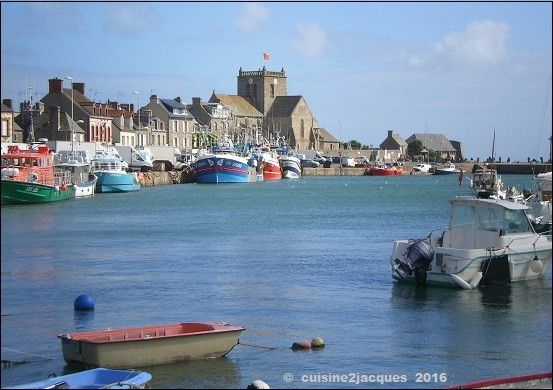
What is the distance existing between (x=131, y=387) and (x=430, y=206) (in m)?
64.4

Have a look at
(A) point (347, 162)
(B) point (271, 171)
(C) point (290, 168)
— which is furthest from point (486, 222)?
(A) point (347, 162)

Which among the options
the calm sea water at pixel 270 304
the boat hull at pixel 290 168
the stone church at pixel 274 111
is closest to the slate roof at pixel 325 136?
the stone church at pixel 274 111

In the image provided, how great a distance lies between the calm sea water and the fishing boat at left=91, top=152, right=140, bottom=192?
3215 cm

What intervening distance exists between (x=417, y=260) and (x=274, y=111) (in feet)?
500

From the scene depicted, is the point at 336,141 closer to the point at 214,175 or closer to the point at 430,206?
the point at 214,175

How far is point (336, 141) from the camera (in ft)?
633

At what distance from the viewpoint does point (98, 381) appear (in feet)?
55.6

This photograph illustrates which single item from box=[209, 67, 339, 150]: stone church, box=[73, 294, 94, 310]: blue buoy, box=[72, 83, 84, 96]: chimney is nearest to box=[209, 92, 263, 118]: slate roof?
box=[209, 67, 339, 150]: stone church

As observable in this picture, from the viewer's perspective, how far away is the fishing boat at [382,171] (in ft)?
568

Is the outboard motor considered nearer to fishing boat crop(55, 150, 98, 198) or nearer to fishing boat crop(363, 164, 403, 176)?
fishing boat crop(55, 150, 98, 198)

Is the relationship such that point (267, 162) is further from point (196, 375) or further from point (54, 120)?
point (196, 375)

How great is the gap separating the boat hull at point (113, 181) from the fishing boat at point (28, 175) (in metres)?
16.9

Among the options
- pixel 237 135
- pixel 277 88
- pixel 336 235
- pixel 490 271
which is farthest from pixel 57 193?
pixel 277 88

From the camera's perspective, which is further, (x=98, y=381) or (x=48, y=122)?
(x=48, y=122)
